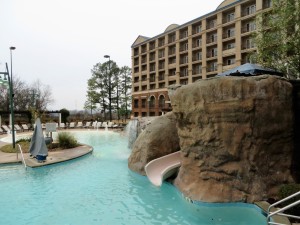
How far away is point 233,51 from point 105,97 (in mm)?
25250

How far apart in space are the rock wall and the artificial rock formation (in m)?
3.08

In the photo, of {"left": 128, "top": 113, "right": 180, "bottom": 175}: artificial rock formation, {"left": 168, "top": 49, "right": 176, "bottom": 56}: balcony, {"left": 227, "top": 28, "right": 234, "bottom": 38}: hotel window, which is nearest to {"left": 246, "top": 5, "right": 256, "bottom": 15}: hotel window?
{"left": 227, "top": 28, "right": 234, "bottom": 38}: hotel window

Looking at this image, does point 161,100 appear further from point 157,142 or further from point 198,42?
point 157,142

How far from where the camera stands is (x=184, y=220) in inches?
255

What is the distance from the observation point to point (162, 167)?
10039 millimetres

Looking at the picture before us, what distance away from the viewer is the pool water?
21.2ft

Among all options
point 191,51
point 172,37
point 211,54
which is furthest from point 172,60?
point 211,54

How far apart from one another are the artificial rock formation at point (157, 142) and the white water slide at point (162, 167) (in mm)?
554

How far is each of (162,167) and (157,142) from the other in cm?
112

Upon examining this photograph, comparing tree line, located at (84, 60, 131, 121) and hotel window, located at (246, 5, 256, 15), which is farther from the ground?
hotel window, located at (246, 5, 256, 15)

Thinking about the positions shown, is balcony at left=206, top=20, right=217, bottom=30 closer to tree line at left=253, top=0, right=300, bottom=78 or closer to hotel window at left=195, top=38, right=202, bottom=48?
hotel window at left=195, top=38, right=202, bottom=48

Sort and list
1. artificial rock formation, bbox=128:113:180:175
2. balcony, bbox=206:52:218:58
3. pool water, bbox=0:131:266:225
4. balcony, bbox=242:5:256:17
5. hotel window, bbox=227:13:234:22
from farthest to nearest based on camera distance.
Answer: balcony, bbox=206:52:218:58, hotel window, bbox=227:13:234:22, balcony, bbox=242:5:256:17, artificial rock formation, bbox=128:113:180:175, pool water, bbox=0:131:266:225

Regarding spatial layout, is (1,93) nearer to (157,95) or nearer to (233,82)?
(157,95)

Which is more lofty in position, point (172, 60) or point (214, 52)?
point (172, 60)
